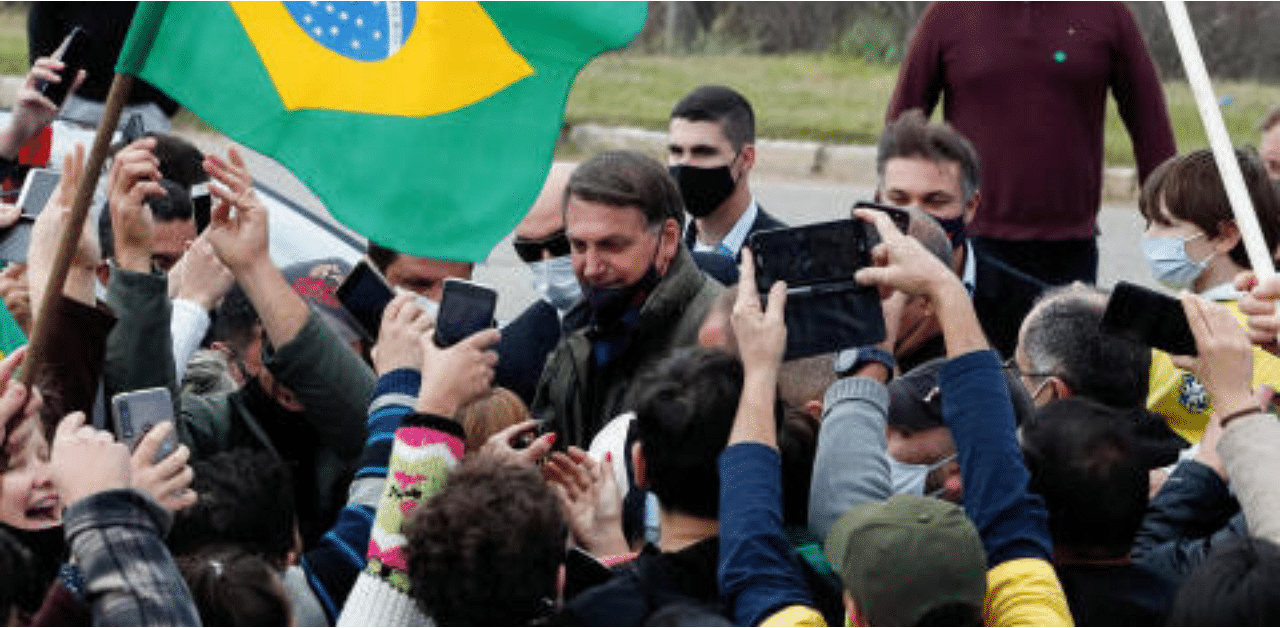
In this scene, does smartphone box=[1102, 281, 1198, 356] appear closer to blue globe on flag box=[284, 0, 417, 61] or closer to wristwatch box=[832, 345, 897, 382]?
wristwatch box=[832, 345, 897, 382]

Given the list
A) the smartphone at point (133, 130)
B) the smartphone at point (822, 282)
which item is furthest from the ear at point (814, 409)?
the smartphone at point (133, 130)

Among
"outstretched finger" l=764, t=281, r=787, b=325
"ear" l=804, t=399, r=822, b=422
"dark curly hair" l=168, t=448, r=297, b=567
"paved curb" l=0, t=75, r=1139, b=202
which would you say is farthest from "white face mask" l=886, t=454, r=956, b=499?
"paved curb" l=0, t=75, r=1139, b=202

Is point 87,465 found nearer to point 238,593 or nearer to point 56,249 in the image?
point 238,593

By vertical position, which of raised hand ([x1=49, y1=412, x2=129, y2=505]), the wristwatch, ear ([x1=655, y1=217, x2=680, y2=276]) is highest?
raised hand ([x1=49, y1=412, x2=129, y2=505])

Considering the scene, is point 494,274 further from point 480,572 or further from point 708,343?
point 480,572

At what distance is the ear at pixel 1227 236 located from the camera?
5.93 metres

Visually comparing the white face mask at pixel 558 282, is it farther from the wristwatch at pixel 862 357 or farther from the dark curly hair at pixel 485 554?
the dark curly hair at pixel 485 554

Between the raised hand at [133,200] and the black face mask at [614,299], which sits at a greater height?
the raised hand at [133,200]

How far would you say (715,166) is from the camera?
7324mm

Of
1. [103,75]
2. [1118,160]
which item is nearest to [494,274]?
[103,75]

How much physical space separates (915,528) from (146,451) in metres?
1.30

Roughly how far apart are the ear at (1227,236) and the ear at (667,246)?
1351 millimetres

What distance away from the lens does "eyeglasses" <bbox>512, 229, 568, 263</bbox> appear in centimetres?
610

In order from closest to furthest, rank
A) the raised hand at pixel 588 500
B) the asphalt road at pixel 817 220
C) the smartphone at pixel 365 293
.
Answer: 1. the raised hand at pixel 588 500
2. the smartphone at pixel 365 293
3. the asphalt road at pixel 817 220
